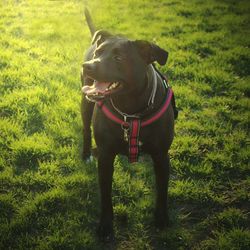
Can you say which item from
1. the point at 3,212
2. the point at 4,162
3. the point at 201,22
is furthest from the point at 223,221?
the point at 201,22

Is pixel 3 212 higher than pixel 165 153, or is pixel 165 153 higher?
pixel 165 153

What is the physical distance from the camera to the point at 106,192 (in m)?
4.23

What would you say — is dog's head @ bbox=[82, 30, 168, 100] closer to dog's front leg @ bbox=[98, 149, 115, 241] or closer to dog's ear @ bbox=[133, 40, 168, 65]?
dog's ear @ bbox=[133, 40, 168, 65]

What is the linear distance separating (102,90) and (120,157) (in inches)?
78.7

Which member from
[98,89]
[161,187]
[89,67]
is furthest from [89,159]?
[89,67]

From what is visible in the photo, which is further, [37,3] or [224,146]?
[37,3]

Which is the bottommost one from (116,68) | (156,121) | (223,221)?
(223,221)

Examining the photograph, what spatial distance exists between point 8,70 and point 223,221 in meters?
4.86

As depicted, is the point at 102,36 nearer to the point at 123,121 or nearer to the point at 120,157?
the point at 123,121

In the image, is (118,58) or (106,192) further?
(106,192)

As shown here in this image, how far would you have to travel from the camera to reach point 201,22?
34.1 ft

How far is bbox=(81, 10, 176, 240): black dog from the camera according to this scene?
3.62m

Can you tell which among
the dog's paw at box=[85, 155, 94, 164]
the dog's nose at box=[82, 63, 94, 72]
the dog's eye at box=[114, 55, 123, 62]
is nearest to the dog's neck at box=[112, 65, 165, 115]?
the dog's eye at box=[114, 55, 123, 62]

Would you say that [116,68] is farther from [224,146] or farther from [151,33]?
[151,33]
